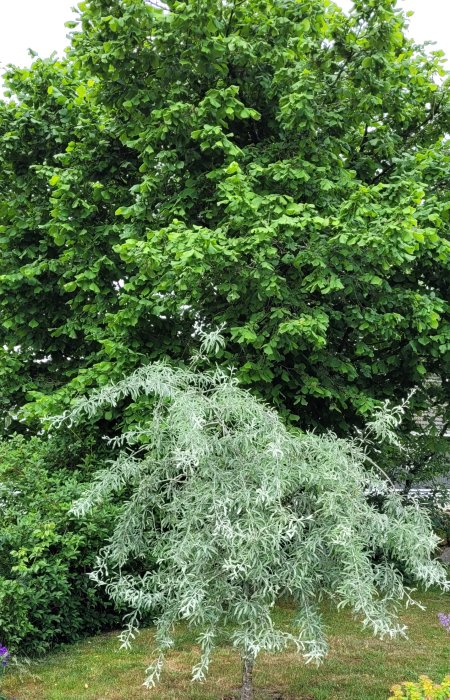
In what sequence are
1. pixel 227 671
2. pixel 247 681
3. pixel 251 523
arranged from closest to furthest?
pixel 251 523 < pixel 247 681 < pixel 227 671

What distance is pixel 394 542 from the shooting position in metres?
3.51

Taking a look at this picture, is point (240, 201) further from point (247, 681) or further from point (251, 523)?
point (247, 681)

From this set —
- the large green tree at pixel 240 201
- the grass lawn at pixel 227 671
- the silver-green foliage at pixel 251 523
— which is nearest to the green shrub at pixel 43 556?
the grass lawn at pixel 227 671

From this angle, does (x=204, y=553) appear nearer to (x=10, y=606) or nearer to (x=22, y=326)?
(x=10, y=606)

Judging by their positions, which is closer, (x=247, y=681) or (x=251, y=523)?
(x=251, y=523)

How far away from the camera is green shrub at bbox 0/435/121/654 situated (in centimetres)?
484

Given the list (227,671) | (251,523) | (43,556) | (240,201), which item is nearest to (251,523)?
(251,523)

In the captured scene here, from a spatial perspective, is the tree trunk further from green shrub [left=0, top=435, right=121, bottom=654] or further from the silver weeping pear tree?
green shrub [left=0, top=435, right=121, bottom=654]

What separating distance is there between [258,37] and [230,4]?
0.45m

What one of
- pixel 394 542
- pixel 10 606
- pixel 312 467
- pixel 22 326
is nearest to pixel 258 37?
pixel 22 326

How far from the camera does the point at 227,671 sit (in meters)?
4.82

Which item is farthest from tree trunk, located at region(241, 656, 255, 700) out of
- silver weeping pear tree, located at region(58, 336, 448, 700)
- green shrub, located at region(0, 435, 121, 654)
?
green shrub, located at region(0, 435, 121, 654)

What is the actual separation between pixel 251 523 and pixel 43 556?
2.67 metres

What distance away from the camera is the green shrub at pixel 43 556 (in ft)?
15.9
